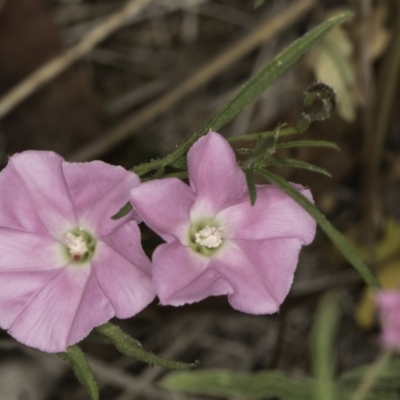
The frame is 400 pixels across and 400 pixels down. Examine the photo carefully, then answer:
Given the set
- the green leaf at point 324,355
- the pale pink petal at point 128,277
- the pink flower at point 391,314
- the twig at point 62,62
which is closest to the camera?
the pale pink petal at point 128,277

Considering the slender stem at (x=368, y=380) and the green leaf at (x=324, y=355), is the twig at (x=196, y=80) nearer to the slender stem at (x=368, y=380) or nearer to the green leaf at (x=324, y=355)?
the green leaf at (x=324, y=355)

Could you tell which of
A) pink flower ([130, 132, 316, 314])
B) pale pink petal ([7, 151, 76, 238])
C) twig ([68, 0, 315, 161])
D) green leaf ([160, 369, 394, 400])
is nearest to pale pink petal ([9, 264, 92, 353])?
Result: pale pink petal ([7, 151, 76, 238])

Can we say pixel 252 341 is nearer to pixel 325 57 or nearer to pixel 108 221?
pixel 325 57

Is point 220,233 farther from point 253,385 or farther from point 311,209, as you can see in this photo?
point 253,385

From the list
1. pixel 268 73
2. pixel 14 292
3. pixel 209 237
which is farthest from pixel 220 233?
pixel 14 292

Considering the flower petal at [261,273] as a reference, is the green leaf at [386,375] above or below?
above

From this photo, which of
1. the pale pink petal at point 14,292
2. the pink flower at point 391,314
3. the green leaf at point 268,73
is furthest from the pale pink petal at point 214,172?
the pink flower at point 391,314

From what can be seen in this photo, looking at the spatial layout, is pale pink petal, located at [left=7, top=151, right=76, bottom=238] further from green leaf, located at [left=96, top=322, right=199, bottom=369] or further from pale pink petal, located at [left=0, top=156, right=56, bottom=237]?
green leaf, located at [left=96, top=322, right=199, bottom=369]

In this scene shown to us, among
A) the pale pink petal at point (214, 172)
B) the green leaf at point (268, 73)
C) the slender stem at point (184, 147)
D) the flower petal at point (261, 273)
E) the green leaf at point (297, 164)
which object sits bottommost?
the flower petal at point (261, 273)
